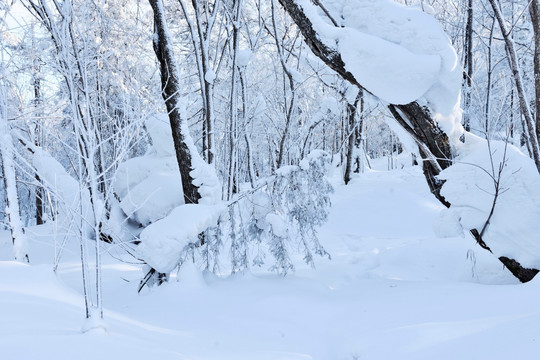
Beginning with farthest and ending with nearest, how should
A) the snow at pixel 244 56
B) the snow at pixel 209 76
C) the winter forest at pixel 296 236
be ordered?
the snow at pixel 244 56, the snow at pixel 209 76, the winter forest at pixel 296 236

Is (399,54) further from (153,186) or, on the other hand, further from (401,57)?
(153,186)

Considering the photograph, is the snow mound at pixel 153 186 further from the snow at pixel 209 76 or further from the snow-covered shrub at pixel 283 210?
the snow-covered shrub at pixel 283 210

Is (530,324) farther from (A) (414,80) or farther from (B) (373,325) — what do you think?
(A) (414,80)

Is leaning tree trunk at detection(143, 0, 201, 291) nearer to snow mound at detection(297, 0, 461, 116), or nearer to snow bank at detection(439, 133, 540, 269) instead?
snow mound at detection(297, 0, 461, 116)

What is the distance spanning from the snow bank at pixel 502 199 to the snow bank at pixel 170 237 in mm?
2481

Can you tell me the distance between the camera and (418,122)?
3648 millimetres

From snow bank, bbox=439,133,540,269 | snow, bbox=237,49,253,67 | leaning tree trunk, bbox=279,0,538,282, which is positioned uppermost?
snow, bbox=237,49,253,67

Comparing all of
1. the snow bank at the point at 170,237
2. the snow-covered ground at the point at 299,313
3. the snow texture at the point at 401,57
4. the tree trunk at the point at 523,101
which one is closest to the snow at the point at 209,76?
the snow texture at the point at 401,57

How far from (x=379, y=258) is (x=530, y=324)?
3.18 metres

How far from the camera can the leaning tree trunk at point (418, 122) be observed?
3607 millimetres

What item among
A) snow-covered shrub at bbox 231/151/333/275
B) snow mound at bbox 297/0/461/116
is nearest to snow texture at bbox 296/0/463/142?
snow mound at bbox 297/0/461/116

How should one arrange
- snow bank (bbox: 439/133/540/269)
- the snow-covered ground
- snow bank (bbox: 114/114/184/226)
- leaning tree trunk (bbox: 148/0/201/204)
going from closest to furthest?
the snow-covered ground → snow bank (bbox: 439/133/540/269) → leaning tree trunk (bbox: 148/0/201/204) → snow bank (bbox: 114/114/184/226)

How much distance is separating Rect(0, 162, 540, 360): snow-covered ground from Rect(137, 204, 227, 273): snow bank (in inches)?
9.2

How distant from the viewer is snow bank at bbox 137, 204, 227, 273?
11.8ft
